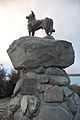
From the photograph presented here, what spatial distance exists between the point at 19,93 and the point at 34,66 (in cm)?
72

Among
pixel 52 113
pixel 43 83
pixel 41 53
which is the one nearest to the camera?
pixel 52 113

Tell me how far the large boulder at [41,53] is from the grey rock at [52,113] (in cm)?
97

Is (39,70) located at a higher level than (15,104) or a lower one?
higher

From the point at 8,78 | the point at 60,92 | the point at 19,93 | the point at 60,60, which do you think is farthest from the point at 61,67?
the point at 8,78

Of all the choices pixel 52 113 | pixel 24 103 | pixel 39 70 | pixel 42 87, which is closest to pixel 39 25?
pixel 39 70

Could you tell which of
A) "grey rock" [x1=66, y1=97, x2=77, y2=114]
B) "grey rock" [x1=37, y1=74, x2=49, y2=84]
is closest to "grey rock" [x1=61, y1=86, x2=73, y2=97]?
"grey rock" [x1=66, y1=97, x2=77, y2=114]

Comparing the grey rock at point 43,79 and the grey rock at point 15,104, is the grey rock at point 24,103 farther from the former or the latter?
the grey rock at point 43,79

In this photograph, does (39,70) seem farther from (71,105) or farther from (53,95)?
(71,105)

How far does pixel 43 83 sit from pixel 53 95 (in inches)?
13.7

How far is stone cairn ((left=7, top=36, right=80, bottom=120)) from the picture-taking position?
6191 mm

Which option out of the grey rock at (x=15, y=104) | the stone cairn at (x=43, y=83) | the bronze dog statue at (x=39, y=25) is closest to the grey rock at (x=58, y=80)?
the stone cairn at (x=43, y=83)

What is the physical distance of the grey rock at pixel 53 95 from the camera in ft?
20.5

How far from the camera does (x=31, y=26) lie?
7.40m

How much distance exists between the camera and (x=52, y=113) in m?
6.13
